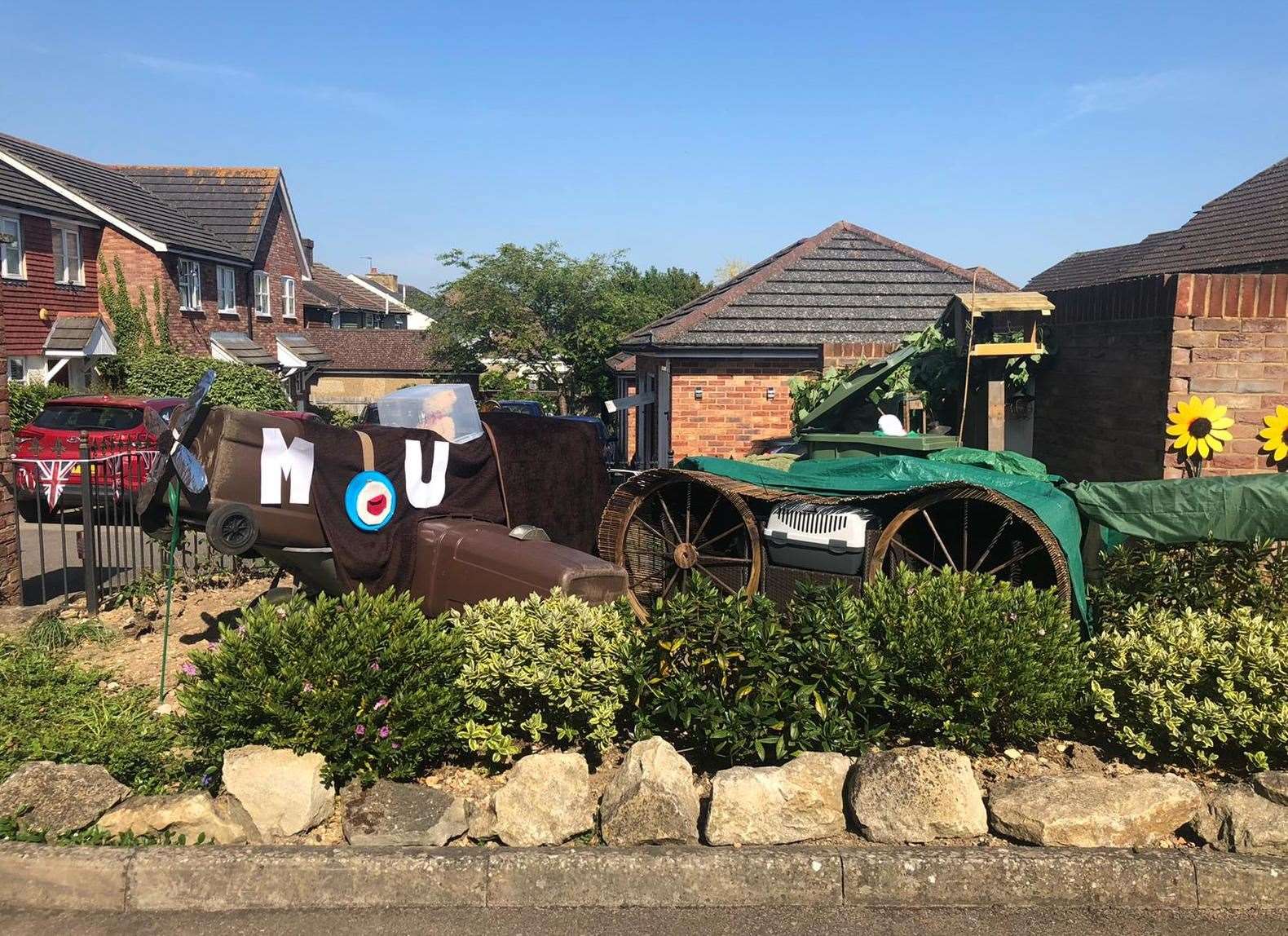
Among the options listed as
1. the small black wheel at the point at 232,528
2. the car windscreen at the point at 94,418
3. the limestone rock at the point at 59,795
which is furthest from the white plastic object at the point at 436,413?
the car windscreen at the point at 94,418

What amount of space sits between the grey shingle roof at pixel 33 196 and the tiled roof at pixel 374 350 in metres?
15.0

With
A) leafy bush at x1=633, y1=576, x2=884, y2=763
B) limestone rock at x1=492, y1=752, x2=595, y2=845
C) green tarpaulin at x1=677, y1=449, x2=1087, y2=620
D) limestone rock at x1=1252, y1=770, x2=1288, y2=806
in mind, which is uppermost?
green tarpaulin at x1=677, y1=449, x2=1087, y2=620

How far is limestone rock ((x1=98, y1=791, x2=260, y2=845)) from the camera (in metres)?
4.86

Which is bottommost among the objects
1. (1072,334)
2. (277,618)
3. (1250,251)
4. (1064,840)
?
(1064,840)

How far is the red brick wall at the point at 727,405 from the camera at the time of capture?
15.2 m

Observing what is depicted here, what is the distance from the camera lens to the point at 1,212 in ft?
77.6

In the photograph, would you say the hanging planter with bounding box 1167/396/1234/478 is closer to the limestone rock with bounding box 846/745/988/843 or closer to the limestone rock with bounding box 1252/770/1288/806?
the limestone rock with bounding box 1252/770/1288/806

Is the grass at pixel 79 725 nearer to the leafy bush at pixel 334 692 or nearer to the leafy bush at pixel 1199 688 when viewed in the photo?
the leafy bush at pixel 334 692

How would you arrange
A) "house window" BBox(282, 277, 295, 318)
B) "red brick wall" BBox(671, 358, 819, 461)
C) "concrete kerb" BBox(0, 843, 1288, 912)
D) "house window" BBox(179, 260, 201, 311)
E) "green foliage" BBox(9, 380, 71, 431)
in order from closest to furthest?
"concrete kerb" BBox(0, 843, 1288, 912) < "red brick wall" BBox(671, 358, 819, 461) < "green foliage" BBox(9, 380, 71, 431) < "house window" BBox(179, 260, 201, 311) < "house window" BBox(282, 277, 295, 318)

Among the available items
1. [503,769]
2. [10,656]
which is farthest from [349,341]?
[503,769]

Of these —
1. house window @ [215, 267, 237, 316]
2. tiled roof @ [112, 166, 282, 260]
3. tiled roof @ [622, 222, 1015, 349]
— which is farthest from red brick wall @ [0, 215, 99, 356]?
tiled roof @ [622, 222, 1015, 349]

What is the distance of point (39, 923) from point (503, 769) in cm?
219

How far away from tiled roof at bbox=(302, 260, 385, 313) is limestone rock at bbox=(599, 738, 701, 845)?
1702 inches

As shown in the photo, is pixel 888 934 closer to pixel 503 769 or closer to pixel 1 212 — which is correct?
pixel 503 769
